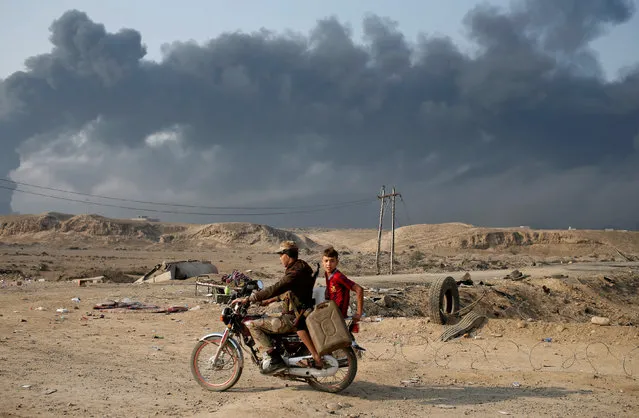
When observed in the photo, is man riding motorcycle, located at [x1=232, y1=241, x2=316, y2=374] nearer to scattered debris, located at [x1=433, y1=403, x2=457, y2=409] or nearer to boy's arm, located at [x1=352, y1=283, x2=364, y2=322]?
boy's arm, located at [x1=352, y1=283, x2=364, y2=322]

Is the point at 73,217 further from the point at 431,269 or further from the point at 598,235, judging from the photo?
the point at 598,235

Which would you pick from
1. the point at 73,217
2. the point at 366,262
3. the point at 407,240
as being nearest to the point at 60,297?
A: the point at 366,262

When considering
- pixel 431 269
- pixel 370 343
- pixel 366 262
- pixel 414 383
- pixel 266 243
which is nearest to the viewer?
pixel 414 383

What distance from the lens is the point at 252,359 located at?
7.19 m

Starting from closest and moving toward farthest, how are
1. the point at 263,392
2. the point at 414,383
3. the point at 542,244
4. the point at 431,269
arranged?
the point at 263,392 < the point at 414,383 < the point at 431,269 < the point at 542,244

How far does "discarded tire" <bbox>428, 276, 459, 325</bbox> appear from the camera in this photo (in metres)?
13.5

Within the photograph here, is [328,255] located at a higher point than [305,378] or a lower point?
higher

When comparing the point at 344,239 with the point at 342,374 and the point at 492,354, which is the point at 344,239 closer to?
the point at 492,354

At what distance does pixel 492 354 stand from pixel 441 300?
3.55m

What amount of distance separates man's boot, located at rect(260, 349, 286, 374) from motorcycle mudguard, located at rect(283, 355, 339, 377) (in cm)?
8

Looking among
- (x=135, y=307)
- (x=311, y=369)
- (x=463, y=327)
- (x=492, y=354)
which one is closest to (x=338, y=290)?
(x=311, y=369)

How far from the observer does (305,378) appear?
711cm

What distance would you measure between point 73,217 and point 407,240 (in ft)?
201

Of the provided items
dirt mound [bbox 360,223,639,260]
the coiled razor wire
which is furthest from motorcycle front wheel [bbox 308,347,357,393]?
dirt mound [bbox 360,223,639,260]
